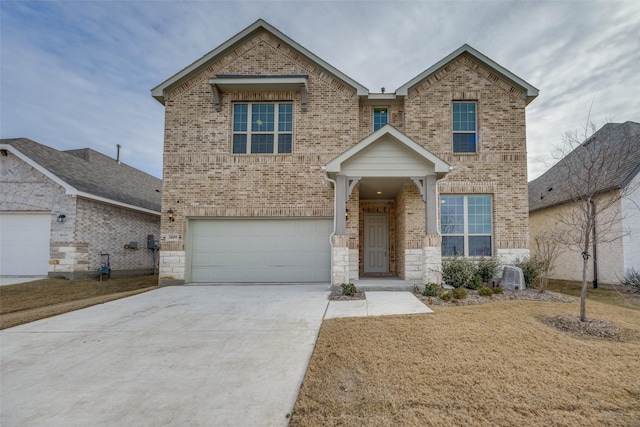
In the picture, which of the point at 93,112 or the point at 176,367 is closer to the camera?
the point at 176,367

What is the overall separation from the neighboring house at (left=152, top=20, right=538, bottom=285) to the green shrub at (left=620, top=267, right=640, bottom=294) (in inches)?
122

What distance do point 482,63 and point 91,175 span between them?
55.0 feet

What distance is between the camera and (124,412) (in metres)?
2.93

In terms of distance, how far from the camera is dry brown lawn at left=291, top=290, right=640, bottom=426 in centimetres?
279

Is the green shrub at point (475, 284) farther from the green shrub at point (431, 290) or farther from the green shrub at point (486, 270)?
the green shrub at point (431, 290)

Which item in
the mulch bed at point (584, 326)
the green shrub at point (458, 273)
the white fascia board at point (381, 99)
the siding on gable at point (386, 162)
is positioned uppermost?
the white fascia board at point (381, 99)

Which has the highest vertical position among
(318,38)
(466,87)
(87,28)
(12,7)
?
(318,38)

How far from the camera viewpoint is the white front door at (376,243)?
470 inches

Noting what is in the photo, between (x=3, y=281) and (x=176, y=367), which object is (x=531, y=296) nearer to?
(x=176, y=367)

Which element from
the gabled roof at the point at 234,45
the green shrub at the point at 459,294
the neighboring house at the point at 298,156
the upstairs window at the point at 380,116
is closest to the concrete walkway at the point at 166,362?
the green shrub at the point at 459,294

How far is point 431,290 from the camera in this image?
7836 millimetres

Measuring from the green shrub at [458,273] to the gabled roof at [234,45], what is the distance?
20.4 feet

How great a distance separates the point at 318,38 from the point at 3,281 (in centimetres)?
1506

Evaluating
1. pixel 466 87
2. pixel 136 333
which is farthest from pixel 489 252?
pixel 136 333
